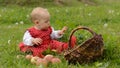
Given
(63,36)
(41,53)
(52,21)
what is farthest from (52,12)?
(41,53)

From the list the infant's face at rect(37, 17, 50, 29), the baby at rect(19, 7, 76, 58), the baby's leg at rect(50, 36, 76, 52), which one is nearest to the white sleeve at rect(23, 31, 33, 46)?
the baby at rect(19, 7, 76, 58)

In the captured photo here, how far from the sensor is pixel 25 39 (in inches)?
302

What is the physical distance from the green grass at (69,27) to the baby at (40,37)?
0.31 meters

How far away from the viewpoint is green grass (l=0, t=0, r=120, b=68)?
6914mm

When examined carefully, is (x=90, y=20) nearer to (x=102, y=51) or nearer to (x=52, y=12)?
(x=52, y=12)

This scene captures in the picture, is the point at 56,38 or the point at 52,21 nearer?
the point at 56,38

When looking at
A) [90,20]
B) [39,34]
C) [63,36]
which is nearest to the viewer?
[39,34]

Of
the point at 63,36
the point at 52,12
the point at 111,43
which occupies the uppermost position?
the point at 111,43

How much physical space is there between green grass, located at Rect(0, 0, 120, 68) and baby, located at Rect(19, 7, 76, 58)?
0.31m

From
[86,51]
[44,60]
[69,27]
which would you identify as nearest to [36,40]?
[44,60]

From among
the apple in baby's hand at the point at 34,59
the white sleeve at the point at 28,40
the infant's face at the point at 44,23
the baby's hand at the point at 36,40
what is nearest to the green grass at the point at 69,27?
the apple in baby's hand at the point at 34,59

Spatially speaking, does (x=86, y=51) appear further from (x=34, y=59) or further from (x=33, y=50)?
(x=33, y=50)

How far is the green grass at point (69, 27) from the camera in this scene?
691cm

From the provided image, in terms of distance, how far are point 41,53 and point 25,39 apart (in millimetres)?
423
